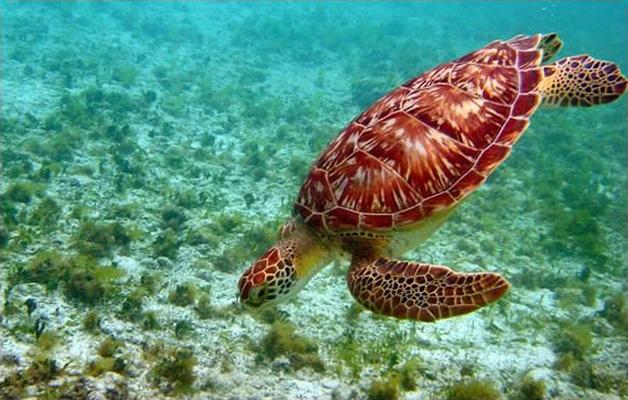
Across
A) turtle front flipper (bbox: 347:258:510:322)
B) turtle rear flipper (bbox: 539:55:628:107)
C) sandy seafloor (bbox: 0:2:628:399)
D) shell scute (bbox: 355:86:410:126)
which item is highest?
turtle rear flipper (bbox: 539:55:628:107)

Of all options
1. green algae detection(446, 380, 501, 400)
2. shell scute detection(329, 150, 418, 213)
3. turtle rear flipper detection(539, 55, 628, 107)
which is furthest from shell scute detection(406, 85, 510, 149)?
green algae detection(446, 380, 501, 400)

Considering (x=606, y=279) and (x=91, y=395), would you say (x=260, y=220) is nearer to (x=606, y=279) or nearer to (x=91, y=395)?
(x=91, y=395)

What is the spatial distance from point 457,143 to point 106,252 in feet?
14.6

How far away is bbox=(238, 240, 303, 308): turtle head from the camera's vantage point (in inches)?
138

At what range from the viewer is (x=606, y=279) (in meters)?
6.69

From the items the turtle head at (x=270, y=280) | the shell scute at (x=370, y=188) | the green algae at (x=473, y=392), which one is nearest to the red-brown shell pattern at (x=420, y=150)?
the shell scute at (x=370, y=188)

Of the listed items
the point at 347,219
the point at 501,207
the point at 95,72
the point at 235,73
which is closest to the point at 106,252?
the point at 347,219

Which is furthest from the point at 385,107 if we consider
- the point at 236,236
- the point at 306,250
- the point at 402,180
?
the point at 236,236

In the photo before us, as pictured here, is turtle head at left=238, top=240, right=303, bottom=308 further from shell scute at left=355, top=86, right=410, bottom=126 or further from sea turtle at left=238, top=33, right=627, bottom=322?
shell scute at left=355, top=86, right=410, bottom=126

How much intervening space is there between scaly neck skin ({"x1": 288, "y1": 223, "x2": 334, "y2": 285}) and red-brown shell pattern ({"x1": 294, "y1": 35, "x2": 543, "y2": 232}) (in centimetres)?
15

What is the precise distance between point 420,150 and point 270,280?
1553mm

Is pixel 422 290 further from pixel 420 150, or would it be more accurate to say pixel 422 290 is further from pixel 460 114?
pixel 460 114

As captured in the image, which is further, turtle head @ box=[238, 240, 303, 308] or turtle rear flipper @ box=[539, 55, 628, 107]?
turtle rear flipper @ box=[539, 55, 628, 107]

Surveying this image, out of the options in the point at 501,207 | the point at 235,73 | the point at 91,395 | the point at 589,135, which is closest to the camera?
the point at 91,395
